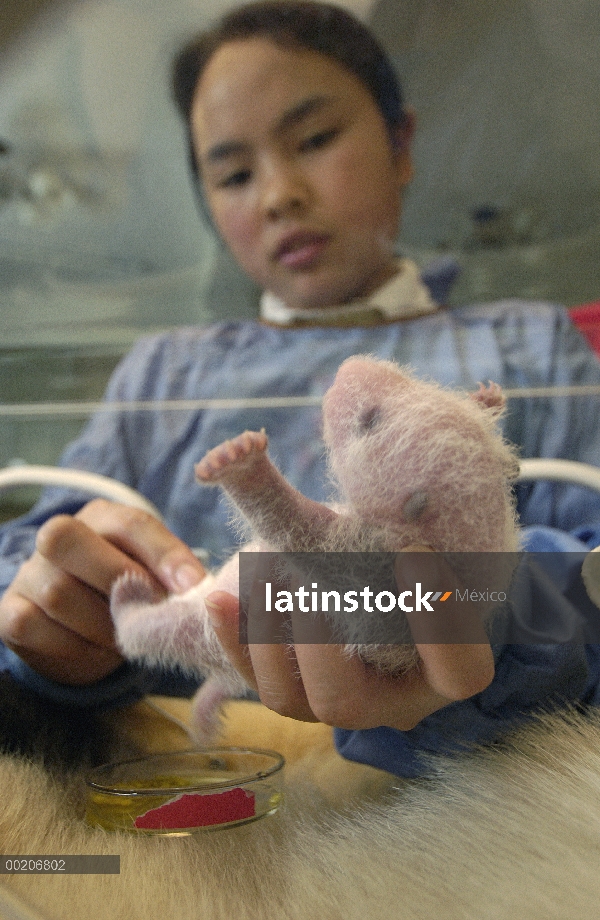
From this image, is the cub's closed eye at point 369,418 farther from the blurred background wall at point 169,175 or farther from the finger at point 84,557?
the blurred background wall at point 169,175

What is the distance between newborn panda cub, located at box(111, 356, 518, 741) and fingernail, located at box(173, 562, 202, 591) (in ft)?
0.42

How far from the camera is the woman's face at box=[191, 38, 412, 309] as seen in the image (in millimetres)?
519

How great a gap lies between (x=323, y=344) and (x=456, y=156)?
30cm

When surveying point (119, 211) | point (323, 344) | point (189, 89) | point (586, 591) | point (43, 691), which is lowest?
point (43, 691)

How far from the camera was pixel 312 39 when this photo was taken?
1.81 feet

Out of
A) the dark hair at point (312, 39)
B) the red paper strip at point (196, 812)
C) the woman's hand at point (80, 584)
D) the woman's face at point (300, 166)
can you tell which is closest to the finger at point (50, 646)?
the woman's hand at point (80, 584)

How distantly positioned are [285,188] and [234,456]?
1.11ft

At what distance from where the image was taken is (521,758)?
0.36 metres

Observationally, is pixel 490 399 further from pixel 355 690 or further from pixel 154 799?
pixel 154 799

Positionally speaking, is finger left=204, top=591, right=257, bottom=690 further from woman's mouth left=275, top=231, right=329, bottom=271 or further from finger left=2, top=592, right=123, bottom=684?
woman's mouth left=275, top=231, right=329, bottom=271

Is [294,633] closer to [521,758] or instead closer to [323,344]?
[521,758]

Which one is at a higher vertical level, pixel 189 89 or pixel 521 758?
pixel 189 89

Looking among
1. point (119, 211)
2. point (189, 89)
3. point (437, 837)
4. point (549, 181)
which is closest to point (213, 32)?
point (189, 89)

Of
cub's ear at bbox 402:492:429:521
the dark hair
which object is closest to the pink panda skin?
cub's ear at bbox 402:492:429:521
